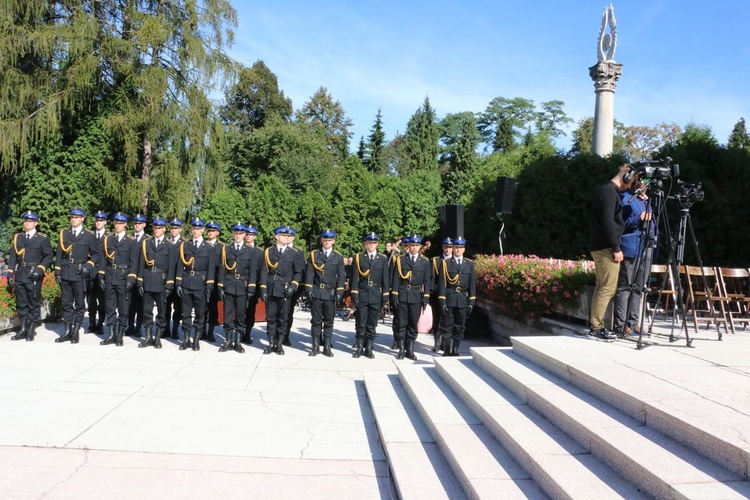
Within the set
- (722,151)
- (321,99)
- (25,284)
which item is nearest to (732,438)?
(25,284)

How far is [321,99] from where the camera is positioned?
5181cm

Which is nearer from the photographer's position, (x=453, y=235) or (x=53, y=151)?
(x=453, y=235)

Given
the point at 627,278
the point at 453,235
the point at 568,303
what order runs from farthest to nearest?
the point at 453,235, the point at 568,303, the point at 627,278

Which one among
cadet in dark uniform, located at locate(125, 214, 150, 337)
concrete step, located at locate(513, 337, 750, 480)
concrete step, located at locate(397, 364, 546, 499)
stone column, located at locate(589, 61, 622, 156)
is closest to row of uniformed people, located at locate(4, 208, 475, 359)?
cadet in dark uniform, located at locate(125, 214, 150, 337)

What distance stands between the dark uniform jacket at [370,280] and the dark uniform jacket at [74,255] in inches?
173

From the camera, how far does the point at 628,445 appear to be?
146 inches

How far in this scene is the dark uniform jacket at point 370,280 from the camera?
9430 mm

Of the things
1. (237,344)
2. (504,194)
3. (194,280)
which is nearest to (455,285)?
(237,344)

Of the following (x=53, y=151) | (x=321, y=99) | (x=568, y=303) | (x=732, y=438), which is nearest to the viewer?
(x=732, y=438)

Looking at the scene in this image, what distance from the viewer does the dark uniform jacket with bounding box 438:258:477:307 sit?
9.42 m

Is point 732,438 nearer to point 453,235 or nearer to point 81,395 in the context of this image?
point 81,395

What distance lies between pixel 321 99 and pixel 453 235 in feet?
135

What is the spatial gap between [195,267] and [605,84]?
15302mm

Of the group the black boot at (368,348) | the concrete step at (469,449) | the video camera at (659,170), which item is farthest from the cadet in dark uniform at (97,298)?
the video camera at (659,170)
